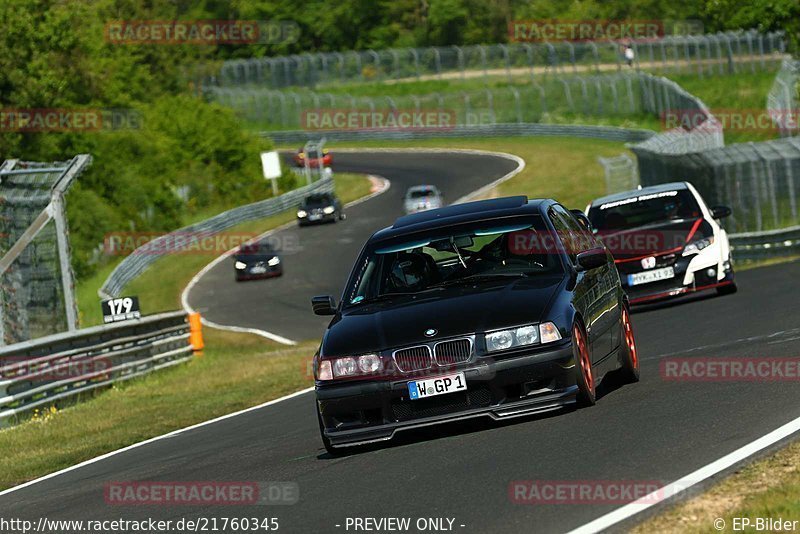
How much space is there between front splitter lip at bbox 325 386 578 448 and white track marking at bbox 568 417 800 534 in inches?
55.7

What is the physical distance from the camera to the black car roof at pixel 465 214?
33.4 feet

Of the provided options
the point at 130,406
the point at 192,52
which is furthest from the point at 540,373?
the point at 192,52

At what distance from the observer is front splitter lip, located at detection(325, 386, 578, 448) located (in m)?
8.80

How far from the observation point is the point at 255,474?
357 inches

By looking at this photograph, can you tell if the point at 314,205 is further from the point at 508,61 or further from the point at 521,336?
the point at 521,336

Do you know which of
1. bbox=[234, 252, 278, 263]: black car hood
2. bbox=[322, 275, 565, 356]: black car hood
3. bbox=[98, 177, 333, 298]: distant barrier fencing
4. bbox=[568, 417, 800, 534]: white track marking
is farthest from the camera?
bbox=[98, 177, 333, 298]: distant barrier fencing

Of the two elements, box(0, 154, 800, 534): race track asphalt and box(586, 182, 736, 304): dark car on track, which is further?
box(586, 182, 736, 304): dark car on track

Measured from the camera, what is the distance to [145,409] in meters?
16.8

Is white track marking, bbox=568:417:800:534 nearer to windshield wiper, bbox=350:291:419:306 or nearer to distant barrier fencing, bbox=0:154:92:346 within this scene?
windshield wiper, bbox=350:291:419:306

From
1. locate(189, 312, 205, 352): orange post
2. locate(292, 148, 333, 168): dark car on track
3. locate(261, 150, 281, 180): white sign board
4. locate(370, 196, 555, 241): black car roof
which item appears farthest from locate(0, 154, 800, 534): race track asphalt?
locate(292, 148, 333, 168): dark car on track

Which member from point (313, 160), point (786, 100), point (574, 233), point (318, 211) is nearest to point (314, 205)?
point (318, 211)

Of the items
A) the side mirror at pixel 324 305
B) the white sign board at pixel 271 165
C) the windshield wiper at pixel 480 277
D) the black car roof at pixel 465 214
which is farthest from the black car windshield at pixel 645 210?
the white sign board at pixel 271 165

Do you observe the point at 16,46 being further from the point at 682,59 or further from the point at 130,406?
the point at 130,406

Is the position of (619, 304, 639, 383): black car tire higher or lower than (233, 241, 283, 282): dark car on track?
higher
